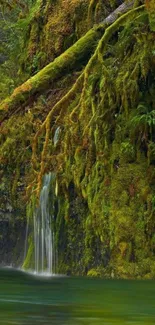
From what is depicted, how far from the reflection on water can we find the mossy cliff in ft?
12.2

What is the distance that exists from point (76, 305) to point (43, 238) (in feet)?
31.2

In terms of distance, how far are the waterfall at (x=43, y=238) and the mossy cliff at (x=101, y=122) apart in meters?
1.15

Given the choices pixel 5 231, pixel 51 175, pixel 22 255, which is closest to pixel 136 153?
pixel 51 175

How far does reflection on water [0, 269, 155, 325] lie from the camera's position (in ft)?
20.6

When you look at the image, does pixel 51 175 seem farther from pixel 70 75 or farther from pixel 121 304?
pixel 121 304

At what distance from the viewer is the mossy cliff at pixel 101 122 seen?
13.0 meters

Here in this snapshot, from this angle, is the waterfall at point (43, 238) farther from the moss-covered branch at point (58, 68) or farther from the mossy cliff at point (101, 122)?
the moss-covered branch at point (58, 68)

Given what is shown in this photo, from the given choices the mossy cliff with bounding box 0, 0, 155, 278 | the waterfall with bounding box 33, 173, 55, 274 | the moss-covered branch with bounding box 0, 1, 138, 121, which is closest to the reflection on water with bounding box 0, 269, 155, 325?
the mossy cliff with bounding box 0, 0, 155, 278

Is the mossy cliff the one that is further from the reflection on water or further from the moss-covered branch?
the reflection on water

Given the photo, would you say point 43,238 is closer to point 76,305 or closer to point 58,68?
point 58,68

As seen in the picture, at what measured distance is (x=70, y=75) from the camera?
47.4ft

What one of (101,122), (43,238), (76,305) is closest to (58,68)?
(101,122)

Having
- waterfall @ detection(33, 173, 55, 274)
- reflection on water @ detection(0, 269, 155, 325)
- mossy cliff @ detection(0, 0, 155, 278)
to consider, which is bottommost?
reflection on water @ detection(0, 269, 155, 325)

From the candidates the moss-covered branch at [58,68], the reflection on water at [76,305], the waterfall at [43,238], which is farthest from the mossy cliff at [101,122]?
the reflection on water at [76,305]
